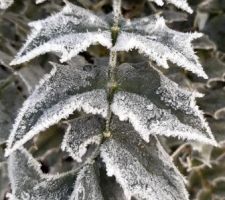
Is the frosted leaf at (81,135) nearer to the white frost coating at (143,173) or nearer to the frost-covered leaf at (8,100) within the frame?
the white frost coating at (143,173)

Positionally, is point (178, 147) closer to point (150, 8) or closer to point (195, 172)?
point (195, 172)

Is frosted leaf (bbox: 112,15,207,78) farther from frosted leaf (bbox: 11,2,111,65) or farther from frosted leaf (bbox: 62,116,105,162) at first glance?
frosted leaf (bbox: 62,116,105,162)

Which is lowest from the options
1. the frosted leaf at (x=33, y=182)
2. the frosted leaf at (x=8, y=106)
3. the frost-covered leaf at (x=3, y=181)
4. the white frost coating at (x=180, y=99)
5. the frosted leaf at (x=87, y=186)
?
the frosted leaf at (x=87, y=186)

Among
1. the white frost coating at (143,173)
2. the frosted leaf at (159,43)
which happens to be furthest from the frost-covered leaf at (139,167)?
the frosted leaf at (159,43)

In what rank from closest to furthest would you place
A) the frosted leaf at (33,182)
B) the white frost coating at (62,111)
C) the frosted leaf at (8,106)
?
the white frost coating at (62,111) < the frosted leaf at (33,182) < the frosted leaf at (8,106)

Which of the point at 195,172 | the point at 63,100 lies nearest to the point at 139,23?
the point at 63,100

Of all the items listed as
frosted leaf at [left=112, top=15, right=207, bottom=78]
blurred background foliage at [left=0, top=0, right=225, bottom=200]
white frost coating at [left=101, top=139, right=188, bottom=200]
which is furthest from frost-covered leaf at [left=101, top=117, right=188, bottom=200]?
blurred background foliage at [left=0, top=0, right=225, bottom=200]

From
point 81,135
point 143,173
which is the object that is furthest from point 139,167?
point 81,135

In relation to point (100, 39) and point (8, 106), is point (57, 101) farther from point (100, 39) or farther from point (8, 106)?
point (8, 106)
